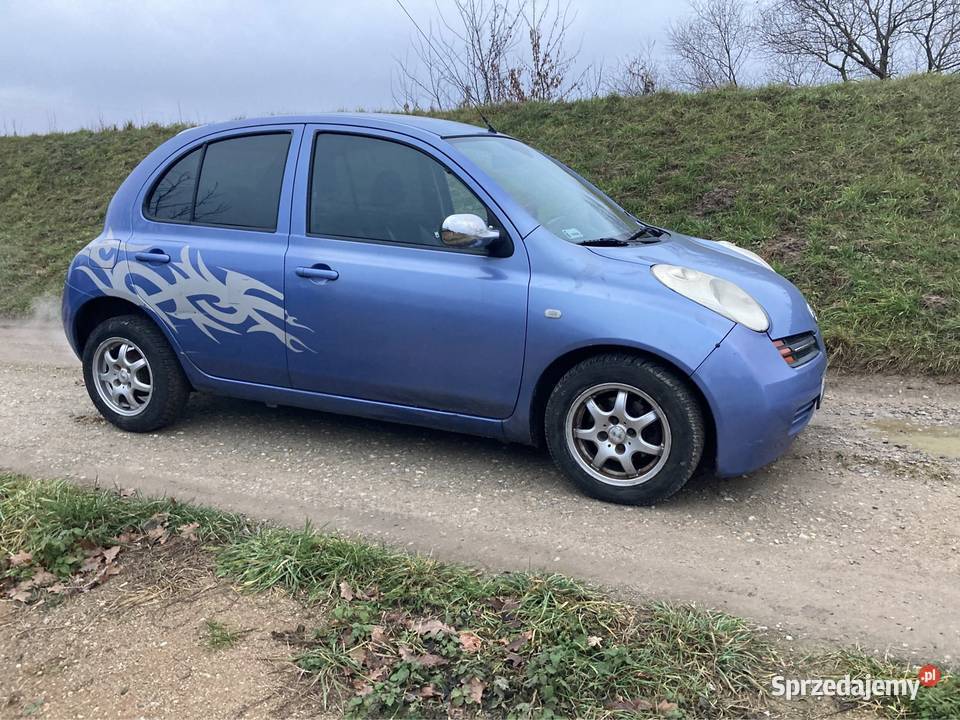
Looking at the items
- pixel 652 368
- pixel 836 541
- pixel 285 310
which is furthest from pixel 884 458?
pixel 285 310

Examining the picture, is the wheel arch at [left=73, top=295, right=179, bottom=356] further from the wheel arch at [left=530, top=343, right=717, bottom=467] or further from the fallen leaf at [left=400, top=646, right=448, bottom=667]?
the fallen leaf at [left=400, top=646, right=448, bottom=667]

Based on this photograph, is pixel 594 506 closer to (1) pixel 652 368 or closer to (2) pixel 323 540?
(1) pixel 652 368

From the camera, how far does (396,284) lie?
13.6 feet

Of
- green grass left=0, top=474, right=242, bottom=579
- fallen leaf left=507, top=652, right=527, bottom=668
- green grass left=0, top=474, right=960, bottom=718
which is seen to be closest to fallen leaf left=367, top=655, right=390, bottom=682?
green grass left=0, top=474, right=960, bottom=718

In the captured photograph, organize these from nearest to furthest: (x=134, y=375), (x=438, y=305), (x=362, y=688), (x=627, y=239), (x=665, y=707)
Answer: (x=665, y=707)
(x=362, y=688)
(x=438, y=305)
(x=627, y=239)
(x=134, y=375)

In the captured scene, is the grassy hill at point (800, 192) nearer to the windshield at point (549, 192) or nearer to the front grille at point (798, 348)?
the front grille at point (798, 348)

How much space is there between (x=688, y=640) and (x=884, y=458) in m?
2.37

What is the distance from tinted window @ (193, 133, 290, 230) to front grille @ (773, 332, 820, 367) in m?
2.76

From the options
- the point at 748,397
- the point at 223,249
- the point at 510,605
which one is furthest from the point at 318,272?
the point at 748,397

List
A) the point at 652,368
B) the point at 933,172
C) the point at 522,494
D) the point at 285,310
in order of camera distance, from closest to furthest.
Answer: the point at 652,368 < the point at 522,494 < the point at 285,310 < the point at 933,172

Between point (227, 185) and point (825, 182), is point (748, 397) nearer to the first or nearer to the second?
point (227, 185)

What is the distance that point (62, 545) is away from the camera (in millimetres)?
3385

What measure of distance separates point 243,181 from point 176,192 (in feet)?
1.66

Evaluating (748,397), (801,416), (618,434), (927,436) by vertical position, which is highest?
(748,397)
